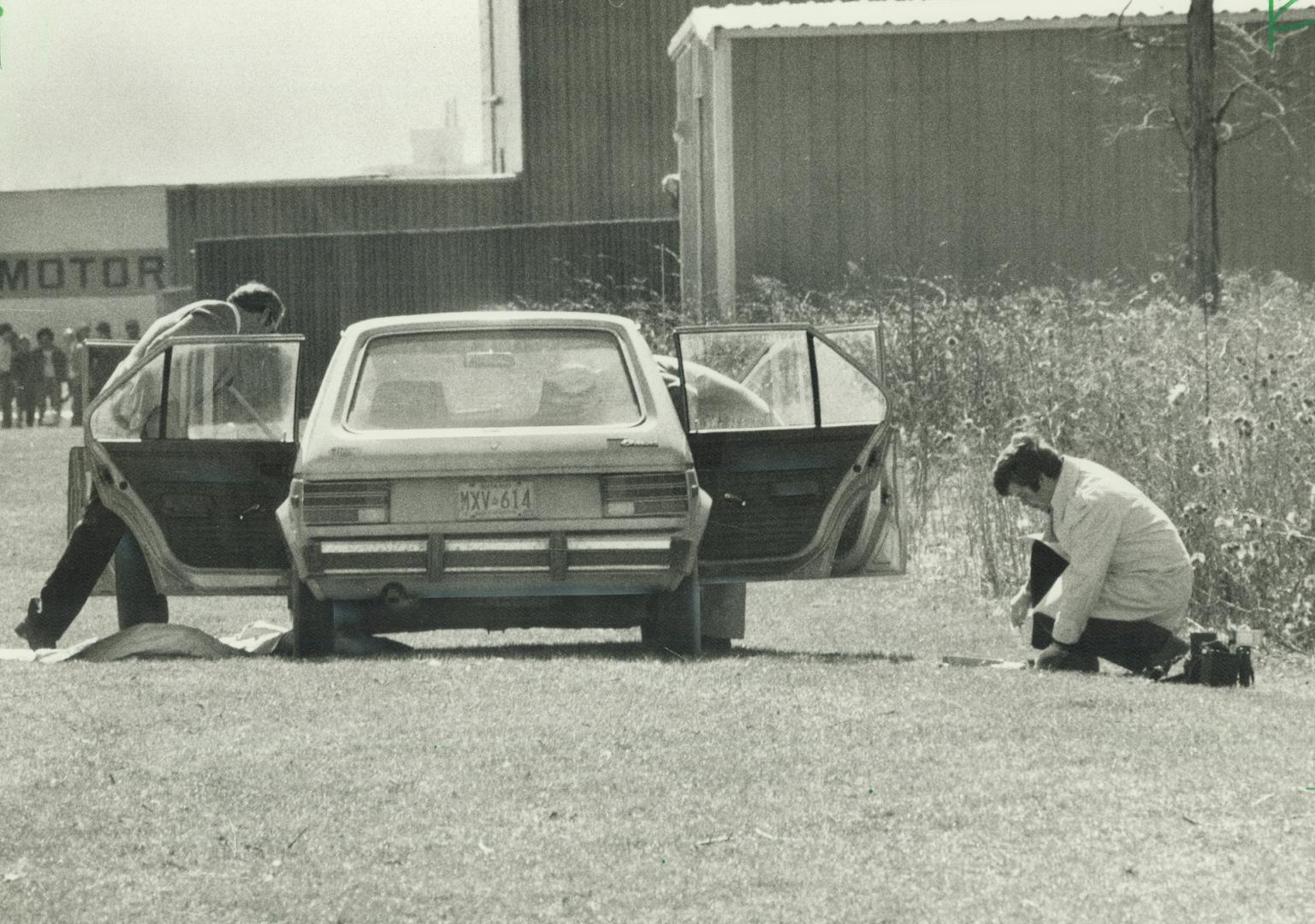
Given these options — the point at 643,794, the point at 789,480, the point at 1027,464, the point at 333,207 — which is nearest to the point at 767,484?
the point at 789,480

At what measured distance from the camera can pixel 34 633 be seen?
10.5m

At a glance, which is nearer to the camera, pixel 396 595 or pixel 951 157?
pixel 396 595

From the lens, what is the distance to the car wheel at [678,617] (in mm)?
9602

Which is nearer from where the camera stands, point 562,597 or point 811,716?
point 811,716

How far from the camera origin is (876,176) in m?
26.4

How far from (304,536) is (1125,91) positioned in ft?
61.9

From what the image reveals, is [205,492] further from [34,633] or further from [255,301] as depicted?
[255,301]

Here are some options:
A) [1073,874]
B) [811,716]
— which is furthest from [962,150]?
[1073,874]

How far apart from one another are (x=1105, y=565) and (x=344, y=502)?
118 inches

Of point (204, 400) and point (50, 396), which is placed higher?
point (204, 400)

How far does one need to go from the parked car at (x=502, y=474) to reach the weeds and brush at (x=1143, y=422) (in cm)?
162

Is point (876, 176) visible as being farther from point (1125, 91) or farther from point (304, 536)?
point (304, 536)

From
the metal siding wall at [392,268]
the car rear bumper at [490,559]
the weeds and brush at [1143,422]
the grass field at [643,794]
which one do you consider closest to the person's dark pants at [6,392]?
the metal siding wall at [392,268]

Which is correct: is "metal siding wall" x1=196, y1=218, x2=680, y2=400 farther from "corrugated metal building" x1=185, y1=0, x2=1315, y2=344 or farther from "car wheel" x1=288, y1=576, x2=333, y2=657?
"car wheel" x1=288, y1=576, x2=333, y2=657
